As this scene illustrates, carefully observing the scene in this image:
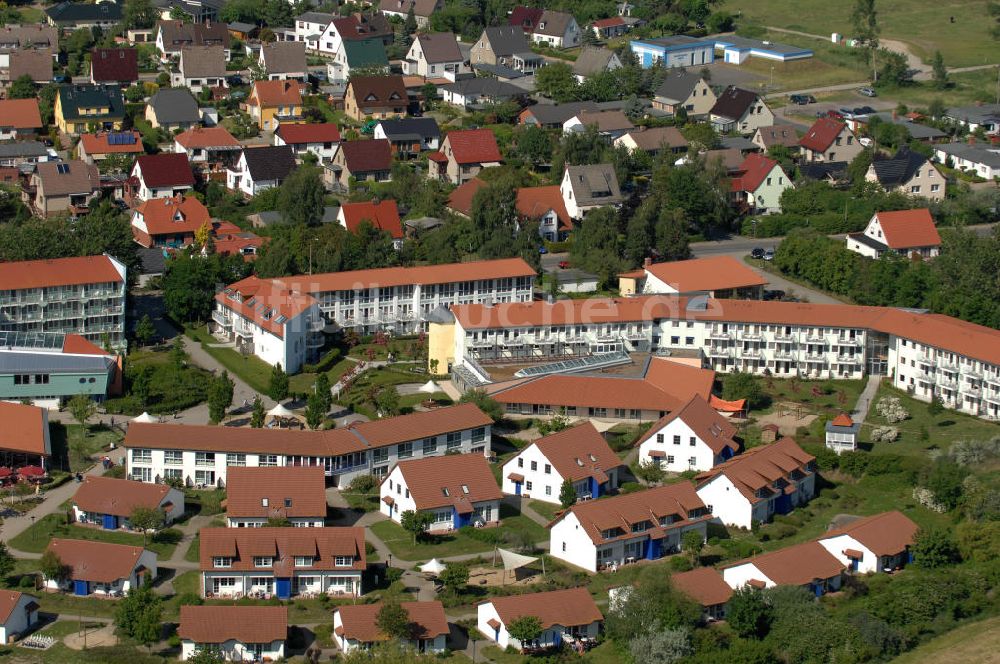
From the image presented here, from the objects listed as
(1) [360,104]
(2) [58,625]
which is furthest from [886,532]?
(1) [360,104]

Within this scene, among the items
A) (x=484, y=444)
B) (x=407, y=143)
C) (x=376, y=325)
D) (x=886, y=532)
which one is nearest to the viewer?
(x=886, y=532)

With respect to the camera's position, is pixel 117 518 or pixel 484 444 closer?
pixel 117 518

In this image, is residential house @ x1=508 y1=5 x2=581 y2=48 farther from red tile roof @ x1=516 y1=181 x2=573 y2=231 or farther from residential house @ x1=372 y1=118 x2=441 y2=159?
red tile roof @ x1=516 y1=181 x2=573 y2=231

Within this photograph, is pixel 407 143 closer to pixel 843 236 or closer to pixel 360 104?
pixel 360 104

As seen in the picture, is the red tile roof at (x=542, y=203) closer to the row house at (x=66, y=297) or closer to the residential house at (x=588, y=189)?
the residential house at (x=588, y=189)

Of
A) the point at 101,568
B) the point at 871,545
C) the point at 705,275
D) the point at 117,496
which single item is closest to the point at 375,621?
the point at 101,568

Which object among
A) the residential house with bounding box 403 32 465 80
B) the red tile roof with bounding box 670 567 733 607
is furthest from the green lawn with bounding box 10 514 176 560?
the residential house with bounding box 403 32 465 80

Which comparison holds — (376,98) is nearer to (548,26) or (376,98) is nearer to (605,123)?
(605,123)
